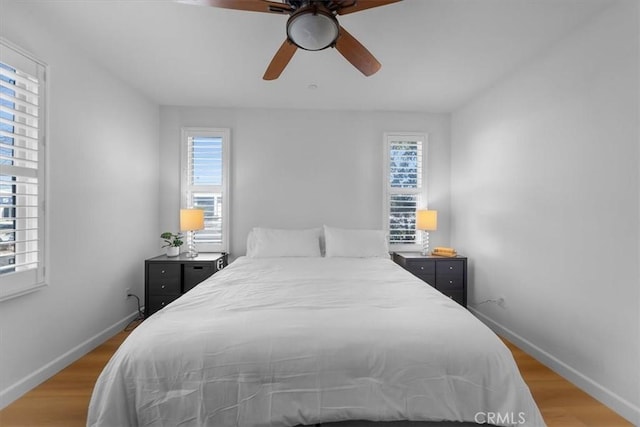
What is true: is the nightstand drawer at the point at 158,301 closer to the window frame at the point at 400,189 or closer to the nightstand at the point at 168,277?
the nightstand at the point at 168,277

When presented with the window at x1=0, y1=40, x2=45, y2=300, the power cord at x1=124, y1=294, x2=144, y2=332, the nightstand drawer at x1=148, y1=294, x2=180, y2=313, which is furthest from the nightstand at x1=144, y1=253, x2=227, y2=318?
the window at x1=0, y1=40, x2=45, y2=300

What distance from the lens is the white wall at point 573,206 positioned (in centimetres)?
178

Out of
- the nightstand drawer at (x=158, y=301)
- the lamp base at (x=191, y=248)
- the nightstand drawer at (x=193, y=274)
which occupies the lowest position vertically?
the nightstand drawer at (x=158, y=301)

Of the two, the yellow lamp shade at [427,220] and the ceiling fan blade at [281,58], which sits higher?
the ceiling fan blade at [281,58]

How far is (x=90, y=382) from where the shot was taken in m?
2.08

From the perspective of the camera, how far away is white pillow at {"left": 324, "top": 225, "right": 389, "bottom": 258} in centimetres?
328

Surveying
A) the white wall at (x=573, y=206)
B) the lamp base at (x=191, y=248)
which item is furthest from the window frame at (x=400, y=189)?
the lamp base at (x=191, y=248)

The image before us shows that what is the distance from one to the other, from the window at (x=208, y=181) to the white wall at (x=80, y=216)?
0.47 meters

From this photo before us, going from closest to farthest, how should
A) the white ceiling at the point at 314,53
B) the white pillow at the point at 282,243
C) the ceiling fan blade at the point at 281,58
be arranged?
the ceiling fan blade at the point at 281,58 < the white ceiling at the point at 314,53 < the white pillow at the point at 282,243

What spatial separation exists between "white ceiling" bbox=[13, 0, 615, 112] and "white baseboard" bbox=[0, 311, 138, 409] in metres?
2.47

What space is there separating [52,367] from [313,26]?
294cm

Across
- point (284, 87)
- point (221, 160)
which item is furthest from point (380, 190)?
point (221, 160)

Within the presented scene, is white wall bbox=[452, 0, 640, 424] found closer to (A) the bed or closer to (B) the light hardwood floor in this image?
(B) the light hardwood floor

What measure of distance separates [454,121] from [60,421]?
180 inches
